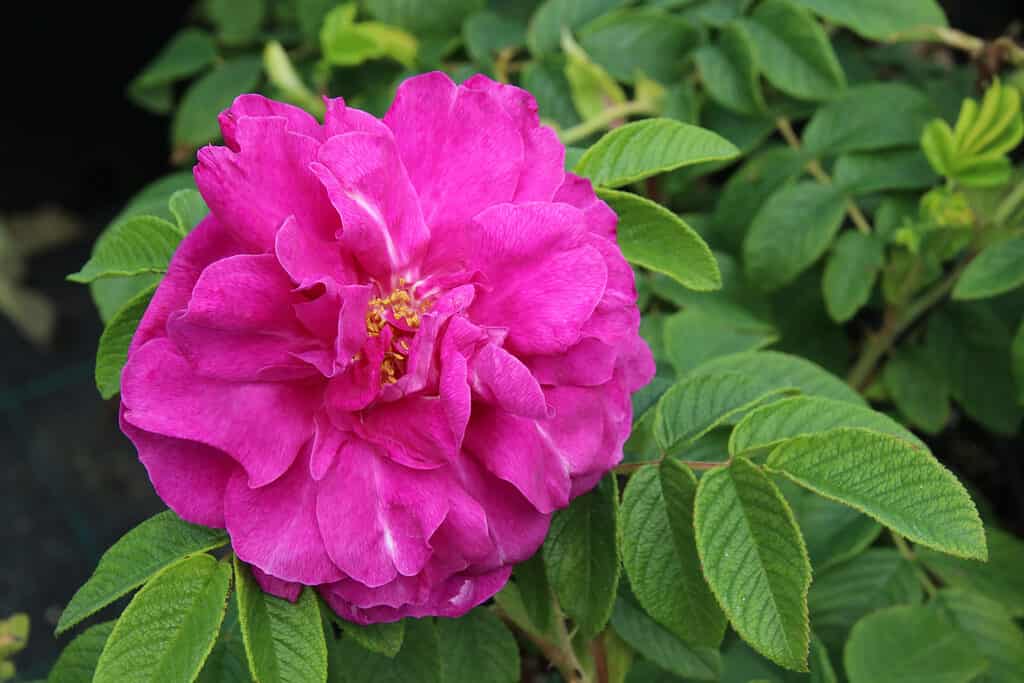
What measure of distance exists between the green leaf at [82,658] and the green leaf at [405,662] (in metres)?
0.13

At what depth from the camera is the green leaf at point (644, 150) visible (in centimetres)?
58

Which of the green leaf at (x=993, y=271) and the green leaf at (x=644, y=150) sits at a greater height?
the green leaf at (x=644, y=150)

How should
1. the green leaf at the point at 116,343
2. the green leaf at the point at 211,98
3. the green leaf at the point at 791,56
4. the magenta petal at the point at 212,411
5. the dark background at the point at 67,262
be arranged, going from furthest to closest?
the dark background at the point at 67,262 → the green leaf at the point at 211,98 → the green leaf at the point at 791,56 → the green leaf at the point at 116,343 → the magenta petal at the point at 212,411

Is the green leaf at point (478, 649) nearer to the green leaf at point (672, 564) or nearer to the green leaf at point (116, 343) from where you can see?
the green leaf at point (672, 564)

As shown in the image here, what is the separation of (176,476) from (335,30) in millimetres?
585

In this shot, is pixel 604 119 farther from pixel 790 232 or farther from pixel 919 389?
pixel 919 389

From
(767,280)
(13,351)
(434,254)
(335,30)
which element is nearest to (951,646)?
(767,280)

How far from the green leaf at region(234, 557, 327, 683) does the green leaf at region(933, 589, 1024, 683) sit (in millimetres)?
455

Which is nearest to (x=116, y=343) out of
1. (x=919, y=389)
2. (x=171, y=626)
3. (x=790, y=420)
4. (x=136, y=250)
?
(x=136, y=250)

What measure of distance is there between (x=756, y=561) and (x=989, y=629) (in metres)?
0.31

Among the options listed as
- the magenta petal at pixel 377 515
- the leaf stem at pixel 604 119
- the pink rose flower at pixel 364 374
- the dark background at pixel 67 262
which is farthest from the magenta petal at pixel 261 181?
the dark background at pixel 67 262

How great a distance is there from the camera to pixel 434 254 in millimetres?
518

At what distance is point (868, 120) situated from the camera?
0.90 m


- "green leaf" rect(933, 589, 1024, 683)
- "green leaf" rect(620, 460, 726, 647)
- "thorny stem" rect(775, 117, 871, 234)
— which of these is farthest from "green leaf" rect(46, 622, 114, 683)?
"thorny stem" rect(775, 117, 871, 234)
